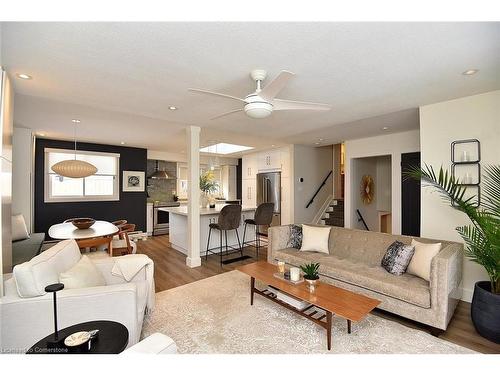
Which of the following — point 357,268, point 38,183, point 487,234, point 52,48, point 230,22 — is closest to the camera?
point 230,22

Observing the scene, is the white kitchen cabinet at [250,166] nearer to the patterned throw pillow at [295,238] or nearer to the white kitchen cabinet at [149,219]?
the white kitchen cabinet at [149,219]

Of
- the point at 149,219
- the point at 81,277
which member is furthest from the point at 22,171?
the point at 81,277

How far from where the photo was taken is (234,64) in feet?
6.72

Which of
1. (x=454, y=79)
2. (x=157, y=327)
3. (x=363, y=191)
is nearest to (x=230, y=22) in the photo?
(x=454, y=79)

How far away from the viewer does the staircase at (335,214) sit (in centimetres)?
645

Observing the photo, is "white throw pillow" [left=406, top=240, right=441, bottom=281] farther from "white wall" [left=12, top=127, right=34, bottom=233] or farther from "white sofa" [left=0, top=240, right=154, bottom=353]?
"white wall" [left=12, top=127, right=34, bottom=233]

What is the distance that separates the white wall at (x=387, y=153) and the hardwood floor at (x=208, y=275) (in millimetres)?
2302

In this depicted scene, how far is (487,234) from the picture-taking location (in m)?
2.07

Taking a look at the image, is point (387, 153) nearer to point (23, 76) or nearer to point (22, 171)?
point (23, 76)

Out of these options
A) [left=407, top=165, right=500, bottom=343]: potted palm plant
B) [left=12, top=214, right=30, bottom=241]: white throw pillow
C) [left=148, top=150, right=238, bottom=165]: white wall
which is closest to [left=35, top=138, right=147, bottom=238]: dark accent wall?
[left=148, top=150, right=238, bottom=165]: white wall

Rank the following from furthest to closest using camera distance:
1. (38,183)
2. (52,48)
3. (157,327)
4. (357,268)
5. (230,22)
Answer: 1. (38,183)
2. (357,268)
3. (157,327)
4. (52,48)
5. (230,22)
